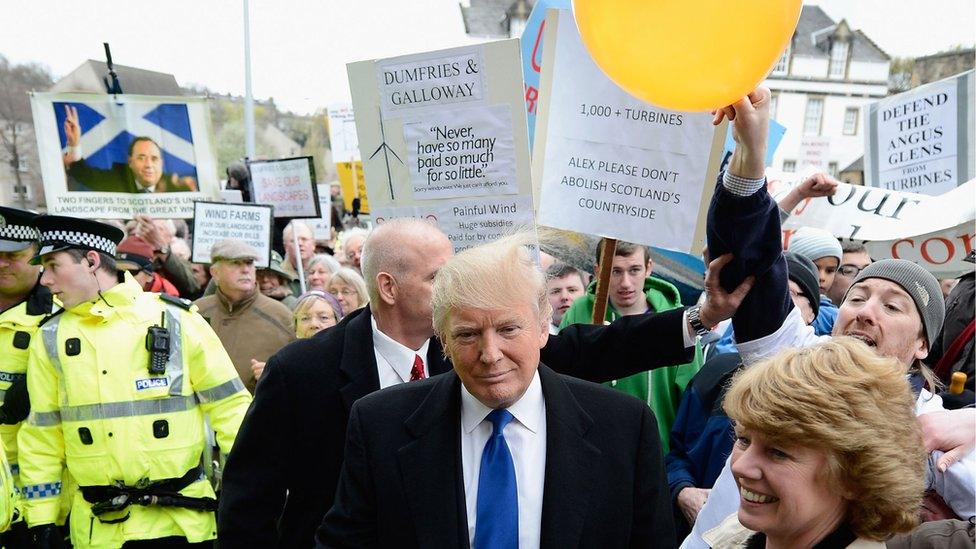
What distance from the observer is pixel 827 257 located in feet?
19.1

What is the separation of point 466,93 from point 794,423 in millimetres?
2424

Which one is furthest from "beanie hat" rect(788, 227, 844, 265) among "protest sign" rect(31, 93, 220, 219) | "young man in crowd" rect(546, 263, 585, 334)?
"protest sign" rect(31, 93, 220, 219)

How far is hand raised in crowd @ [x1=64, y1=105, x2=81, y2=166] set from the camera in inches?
292

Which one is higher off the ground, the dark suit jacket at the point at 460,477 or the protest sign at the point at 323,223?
the protest sign at the point at 323,223

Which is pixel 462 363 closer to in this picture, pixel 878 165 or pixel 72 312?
pixel 72 312

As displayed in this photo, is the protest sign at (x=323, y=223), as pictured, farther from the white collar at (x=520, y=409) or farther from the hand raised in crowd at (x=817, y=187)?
the white collar at (x=520, y=409)

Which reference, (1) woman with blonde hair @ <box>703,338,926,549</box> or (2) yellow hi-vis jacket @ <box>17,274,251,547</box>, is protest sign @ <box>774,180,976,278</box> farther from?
(2) yellow hi-vis jacket @ <box>17,274,251,547</box>

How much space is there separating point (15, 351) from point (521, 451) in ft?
11.1

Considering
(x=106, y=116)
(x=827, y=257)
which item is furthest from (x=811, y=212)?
(x=106, y=116)

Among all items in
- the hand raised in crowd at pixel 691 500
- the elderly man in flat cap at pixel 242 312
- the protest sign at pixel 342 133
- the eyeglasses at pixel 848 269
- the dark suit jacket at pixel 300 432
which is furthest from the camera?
the protest sign at pixel 342 133

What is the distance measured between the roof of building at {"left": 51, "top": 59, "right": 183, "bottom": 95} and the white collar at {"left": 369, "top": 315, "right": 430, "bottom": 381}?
8822mm

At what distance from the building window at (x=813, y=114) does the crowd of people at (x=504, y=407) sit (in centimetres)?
5407

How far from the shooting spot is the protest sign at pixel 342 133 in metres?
11.3

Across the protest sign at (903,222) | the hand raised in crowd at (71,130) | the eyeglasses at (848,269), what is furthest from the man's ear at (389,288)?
the hand raised in crowd at (71,130)
